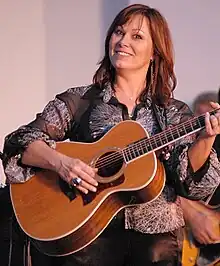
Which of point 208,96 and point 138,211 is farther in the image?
point 208,96

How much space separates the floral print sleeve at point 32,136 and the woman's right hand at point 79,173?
104 millimetres

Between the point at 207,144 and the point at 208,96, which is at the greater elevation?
the point at 207,144

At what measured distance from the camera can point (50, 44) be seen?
2.58 meters

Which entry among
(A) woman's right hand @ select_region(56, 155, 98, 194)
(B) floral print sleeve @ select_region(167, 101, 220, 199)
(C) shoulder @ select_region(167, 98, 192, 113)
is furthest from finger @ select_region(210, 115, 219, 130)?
(A) woman's right hand @ select_region(56, 155, 98, 194)

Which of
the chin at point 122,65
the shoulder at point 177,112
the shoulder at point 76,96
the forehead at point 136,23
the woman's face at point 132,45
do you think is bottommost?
the shoulder at point 177,112

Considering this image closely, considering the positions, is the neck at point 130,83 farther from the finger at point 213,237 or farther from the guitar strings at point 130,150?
the finger at point 213,237

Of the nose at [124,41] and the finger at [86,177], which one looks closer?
the finger at [86,177]

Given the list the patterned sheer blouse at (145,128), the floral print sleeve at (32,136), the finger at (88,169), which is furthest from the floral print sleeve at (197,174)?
the floral print sleeve at (32,136)

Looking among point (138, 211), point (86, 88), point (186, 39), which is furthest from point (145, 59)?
point (186, 39)

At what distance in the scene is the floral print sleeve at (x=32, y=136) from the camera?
5.21 feet

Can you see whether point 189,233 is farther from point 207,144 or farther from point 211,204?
point 207,144

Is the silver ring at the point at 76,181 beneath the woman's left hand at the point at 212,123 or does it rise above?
beneath

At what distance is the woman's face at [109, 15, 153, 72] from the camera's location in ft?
5.31

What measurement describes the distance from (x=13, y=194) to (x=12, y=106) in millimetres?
999
